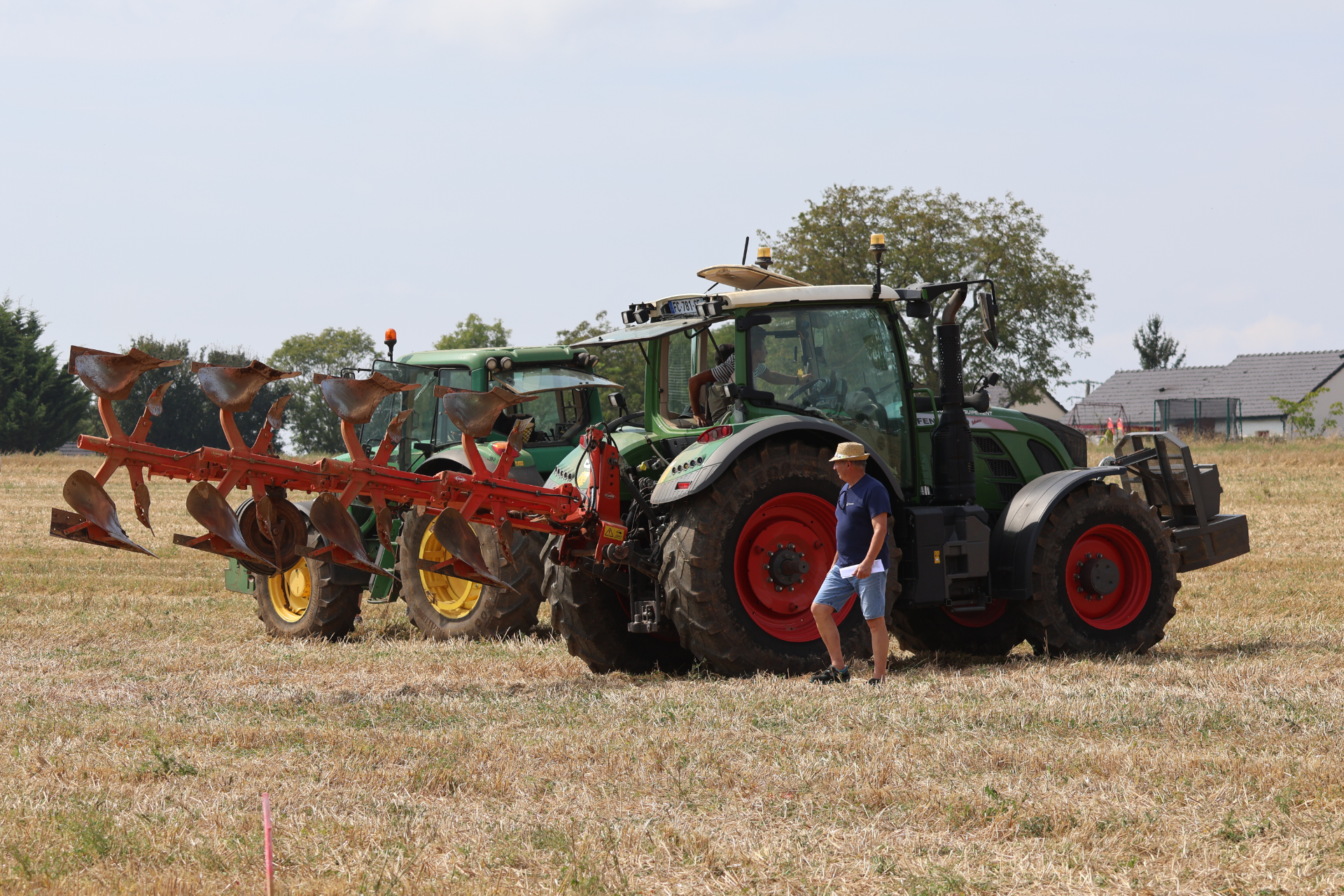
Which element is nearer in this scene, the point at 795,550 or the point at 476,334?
the point at 795,550

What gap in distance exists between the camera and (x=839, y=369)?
8656mm

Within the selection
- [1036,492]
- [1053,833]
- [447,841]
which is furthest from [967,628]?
[447,841]

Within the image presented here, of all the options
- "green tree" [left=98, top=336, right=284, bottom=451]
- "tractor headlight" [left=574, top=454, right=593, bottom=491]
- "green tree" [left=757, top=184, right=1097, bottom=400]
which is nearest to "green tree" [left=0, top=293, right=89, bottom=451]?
"green tree" [left=98, top=336, right=284, bottom=451]

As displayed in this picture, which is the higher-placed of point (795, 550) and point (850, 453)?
point (850, 453)

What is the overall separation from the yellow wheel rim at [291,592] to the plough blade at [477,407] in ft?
14.8

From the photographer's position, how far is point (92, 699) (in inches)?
290

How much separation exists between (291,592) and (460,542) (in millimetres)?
4661

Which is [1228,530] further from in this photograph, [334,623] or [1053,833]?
[334,623]

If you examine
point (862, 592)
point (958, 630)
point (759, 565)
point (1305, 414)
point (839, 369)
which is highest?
point (839, 369)

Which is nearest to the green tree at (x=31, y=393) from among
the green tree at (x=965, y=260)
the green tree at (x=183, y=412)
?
the green tree at (x=183, y=412)

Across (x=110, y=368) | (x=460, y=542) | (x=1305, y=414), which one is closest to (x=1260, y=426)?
(x=1305, y=414)

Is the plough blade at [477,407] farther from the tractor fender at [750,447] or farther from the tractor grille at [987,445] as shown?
the tractor grille at [987,445]

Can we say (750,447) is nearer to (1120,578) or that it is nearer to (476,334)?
(1120,578)

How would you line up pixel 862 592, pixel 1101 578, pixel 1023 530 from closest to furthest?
pixel 862 592
pixel 1023 530
pixel 1101 578
